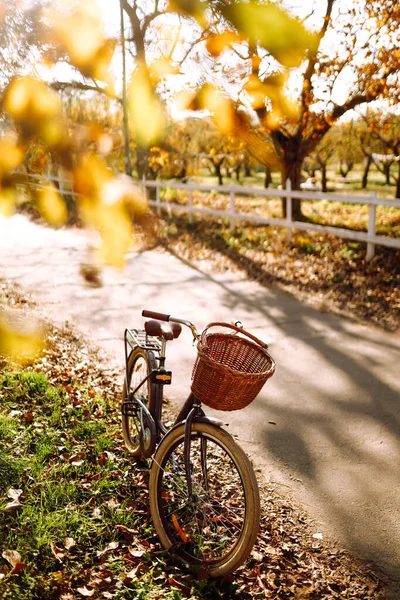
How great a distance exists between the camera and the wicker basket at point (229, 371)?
8.64ft

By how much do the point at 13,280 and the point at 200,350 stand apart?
8099 millimetres

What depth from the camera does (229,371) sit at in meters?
2.59

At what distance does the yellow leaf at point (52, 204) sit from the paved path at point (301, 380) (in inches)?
4.7

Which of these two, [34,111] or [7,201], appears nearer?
[34,111]

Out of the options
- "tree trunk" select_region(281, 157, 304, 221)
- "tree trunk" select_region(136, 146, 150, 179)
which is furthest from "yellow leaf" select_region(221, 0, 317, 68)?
"tree trunk" select_region(136, 146, 150, 179)

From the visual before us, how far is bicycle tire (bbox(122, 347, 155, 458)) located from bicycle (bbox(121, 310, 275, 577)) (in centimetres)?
5

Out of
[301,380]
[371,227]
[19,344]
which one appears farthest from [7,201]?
[371,227]

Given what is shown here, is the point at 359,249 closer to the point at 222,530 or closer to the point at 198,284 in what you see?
the point at 198,284

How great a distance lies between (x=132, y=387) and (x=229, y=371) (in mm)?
1953

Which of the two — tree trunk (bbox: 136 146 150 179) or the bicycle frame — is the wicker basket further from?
tree trunk (bbox: 136 146 150 179)

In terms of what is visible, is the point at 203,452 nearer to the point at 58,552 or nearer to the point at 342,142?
the point at 58,552

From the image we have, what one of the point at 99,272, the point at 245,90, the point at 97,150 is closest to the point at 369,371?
the point at 245,90

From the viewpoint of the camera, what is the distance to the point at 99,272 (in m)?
11.0

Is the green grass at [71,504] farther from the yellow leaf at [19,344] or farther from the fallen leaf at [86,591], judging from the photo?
the yellow leaf at [19,344]
